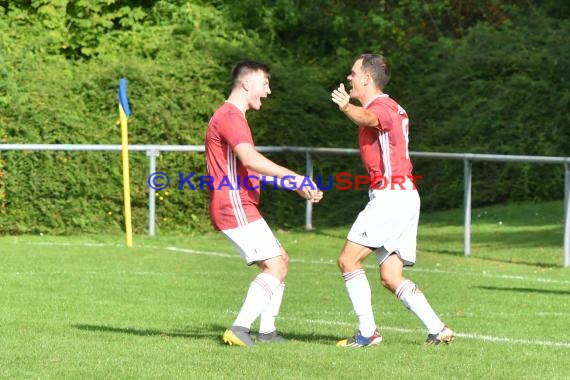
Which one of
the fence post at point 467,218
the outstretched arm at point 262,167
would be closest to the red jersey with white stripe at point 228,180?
the outstretched arm at point 262,167

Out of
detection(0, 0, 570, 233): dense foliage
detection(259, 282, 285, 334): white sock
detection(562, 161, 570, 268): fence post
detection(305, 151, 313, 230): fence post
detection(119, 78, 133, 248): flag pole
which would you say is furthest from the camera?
detection(305, 151, 313, 230): fence post

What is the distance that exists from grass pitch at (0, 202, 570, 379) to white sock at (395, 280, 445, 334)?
18 cm

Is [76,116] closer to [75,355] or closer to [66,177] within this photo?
[66,177]

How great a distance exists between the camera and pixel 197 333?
34.4ft

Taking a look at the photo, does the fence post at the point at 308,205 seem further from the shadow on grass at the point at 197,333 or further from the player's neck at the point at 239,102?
the player's neck at the point at 239,102

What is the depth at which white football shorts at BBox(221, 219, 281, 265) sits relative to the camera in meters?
9.59

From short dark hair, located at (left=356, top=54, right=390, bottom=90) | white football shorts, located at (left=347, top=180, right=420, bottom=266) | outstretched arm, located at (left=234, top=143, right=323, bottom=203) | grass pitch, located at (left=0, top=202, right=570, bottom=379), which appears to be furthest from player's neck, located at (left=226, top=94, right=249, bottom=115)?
grass pitch, located at (left=0, top=202, right=570, bottom=379)

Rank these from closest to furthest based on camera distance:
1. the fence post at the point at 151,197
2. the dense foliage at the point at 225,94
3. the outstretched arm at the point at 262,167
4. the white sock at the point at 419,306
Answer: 1. the outstretched arm at the point at 262,167
2. the white sock at the point at 419,306
3. the fence post at the point at 151,197
4. the dense foliage at the point at 225,94

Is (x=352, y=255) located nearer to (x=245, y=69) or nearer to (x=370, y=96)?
(x=370, y=96)

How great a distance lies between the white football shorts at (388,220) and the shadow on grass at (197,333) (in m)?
0.81

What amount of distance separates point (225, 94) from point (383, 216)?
12.5 metres

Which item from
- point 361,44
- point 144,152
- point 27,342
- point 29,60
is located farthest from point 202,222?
point 27,342

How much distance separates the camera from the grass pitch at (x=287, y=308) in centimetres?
877

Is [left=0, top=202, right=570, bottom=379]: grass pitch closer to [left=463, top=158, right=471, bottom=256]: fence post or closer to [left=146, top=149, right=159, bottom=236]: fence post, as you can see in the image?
[left=463, top=158, right=471, bottom=256]: fence post
